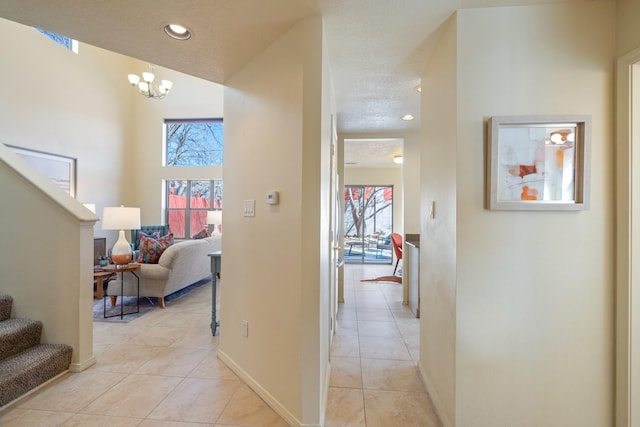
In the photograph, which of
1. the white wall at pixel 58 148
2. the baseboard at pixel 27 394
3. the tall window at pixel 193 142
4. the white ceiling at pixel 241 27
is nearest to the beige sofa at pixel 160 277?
the white wall at pixel 58 148

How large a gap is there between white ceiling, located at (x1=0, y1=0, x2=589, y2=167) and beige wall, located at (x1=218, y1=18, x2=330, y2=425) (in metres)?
0.14

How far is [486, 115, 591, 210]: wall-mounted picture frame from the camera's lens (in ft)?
4.67

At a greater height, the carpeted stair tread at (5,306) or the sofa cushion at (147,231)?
the sofa cushion at (147,231)

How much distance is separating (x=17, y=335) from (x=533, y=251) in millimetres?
3458

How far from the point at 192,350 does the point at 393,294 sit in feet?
9.93

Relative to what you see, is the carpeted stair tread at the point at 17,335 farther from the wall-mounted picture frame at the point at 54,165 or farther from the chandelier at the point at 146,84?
the chandelier at the point at 146,84

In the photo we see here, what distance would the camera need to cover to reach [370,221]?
7.69 metres

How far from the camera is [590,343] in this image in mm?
1452

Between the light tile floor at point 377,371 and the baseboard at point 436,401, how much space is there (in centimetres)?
4

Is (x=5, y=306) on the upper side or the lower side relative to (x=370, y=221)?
lower

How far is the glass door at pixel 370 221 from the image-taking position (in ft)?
25.0

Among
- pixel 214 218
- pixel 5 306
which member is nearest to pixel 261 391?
pixel 5 306

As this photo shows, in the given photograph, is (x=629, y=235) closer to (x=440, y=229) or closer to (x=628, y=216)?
(x=628, y=216)

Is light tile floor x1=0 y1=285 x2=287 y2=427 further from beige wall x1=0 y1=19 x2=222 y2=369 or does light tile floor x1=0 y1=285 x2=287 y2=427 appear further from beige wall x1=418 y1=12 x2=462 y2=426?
beige wall x1=418 y1=12 x2=462 y2=426
